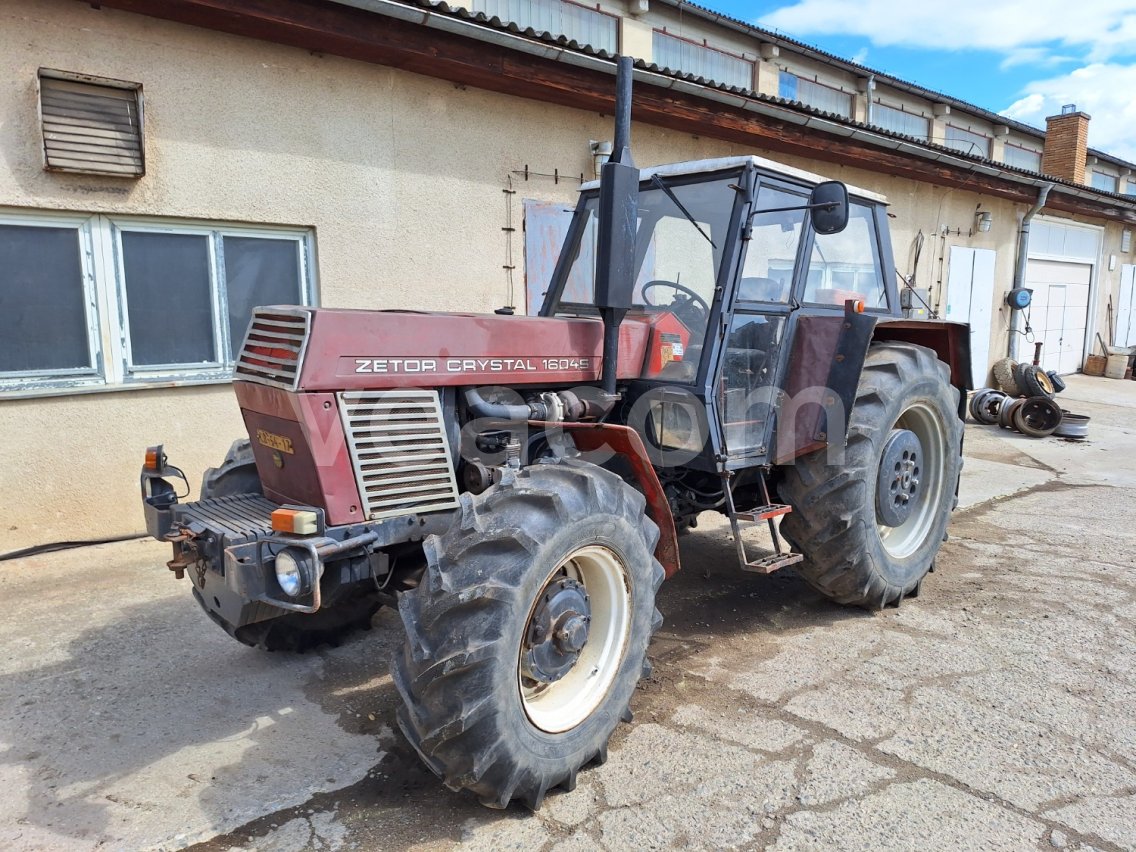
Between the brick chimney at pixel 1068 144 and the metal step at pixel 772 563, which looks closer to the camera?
the metal step at pixel 772 563

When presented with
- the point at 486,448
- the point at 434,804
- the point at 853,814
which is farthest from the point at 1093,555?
the point at 434,804

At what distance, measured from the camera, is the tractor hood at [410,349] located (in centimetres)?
260

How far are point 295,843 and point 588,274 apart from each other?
2699 millimetres

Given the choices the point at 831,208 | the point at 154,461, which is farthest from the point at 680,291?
the point at 154,461

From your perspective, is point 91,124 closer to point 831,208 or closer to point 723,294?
point 723,294

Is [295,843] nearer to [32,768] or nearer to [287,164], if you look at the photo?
[32,768]

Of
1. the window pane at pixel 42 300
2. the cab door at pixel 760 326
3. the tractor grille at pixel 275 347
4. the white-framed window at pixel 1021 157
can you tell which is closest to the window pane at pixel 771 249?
the cab door at pixel 760 326

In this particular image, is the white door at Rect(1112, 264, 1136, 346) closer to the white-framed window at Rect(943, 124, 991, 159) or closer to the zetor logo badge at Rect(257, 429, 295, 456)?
the white-framed window at Rect(943, 124, 991, 159)

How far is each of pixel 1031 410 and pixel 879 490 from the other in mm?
6648

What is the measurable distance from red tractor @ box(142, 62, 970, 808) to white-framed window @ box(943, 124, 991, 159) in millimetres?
17191

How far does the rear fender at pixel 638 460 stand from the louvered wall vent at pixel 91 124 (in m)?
3.49

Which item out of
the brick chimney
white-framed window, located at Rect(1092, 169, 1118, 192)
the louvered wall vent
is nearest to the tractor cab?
the louvered wall vent

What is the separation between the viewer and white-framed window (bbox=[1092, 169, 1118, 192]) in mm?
22688

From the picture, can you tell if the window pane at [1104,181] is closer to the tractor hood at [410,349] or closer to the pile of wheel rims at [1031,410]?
the pile of wheel rims at [1031,410]
